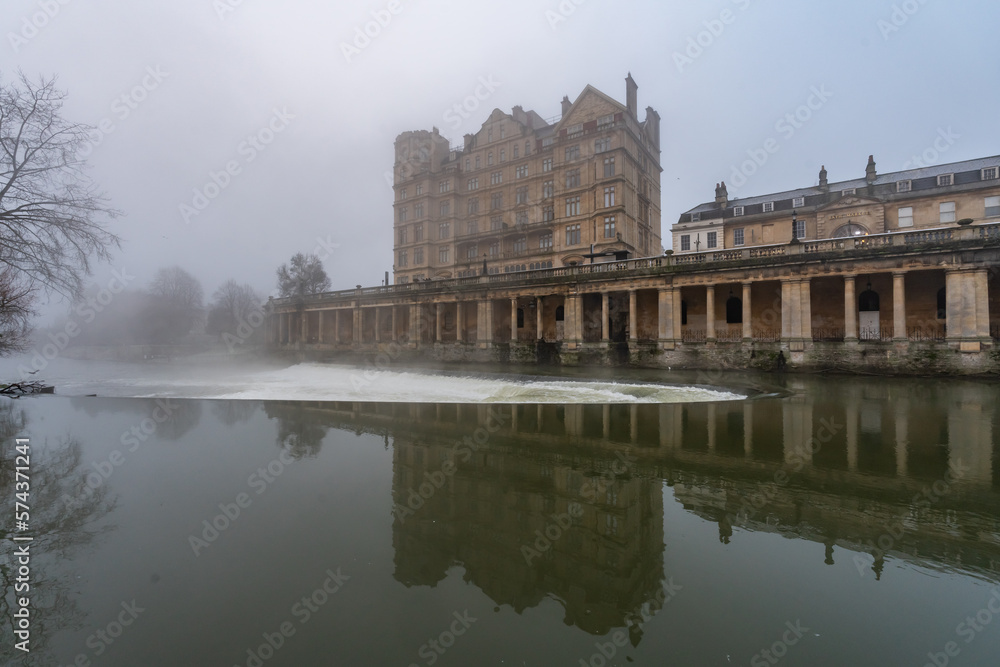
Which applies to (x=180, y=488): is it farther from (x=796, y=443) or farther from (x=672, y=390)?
(x=672, y=390)

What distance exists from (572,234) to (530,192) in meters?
8.71

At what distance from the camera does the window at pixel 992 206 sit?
3160cm

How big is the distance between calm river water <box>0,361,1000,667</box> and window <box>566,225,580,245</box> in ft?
117

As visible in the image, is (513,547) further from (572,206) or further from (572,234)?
(572,206)

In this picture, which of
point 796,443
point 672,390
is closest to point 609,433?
point 796,443

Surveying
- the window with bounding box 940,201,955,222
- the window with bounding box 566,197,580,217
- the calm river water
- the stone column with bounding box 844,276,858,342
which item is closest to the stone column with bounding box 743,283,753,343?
the stone column with bounding box 844,276,858,342

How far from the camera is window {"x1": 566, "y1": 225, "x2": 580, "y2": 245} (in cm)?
4344

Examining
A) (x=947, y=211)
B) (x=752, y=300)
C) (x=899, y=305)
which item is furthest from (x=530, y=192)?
(x=947, y=211)

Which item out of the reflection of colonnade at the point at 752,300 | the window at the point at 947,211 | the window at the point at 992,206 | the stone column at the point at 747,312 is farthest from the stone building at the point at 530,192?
the window at the point at 992,206

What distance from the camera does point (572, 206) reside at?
4425 centimetres

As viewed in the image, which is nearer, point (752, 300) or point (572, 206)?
point (752, 300)

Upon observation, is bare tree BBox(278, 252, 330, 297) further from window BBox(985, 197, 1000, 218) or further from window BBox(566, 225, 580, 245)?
window BBox(985, 197, 1000, 218)

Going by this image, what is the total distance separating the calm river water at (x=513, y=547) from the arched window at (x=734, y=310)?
19.8 metres

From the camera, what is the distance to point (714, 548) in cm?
448
